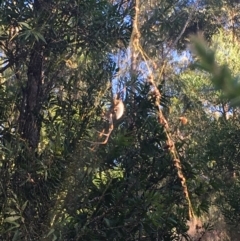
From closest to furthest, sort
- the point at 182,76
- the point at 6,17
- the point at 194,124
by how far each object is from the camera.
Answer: the point at 6,17, the point at 194,124, the point at 182,76

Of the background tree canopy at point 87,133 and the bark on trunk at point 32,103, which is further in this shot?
the bark on trunk at point 32,103

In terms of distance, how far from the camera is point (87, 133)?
2.63 meters

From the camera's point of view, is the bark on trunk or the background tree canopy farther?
the bark on trunk

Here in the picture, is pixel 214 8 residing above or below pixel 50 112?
above

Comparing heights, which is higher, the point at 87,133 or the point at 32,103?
the point at 32,103

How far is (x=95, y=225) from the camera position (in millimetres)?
2533

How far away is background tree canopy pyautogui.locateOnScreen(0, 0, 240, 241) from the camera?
247cm

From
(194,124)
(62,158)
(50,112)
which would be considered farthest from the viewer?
(194,124)

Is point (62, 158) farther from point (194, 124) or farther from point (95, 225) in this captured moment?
point (194, 124)

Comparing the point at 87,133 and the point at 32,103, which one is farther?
the point at 32,103

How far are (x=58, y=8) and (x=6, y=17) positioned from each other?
0.97 feet

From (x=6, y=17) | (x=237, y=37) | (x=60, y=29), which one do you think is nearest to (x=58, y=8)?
(x=60, y=29)

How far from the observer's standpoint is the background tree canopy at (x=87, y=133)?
2.47m

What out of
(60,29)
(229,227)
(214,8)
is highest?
(214,8)
